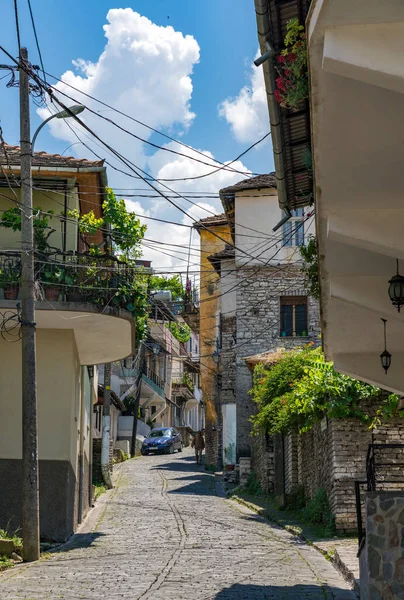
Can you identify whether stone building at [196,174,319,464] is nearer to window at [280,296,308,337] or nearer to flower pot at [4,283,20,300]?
window at [280,296,308,337]

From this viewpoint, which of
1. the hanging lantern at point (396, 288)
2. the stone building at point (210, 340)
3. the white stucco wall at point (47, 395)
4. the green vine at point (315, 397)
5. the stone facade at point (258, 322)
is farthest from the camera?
the stone building at point (210, 340)

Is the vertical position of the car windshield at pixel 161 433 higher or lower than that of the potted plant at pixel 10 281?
lower

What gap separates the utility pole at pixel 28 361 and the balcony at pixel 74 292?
1.29 meters

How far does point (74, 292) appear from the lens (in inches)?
641

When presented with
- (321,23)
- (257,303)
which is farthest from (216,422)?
(321,23)

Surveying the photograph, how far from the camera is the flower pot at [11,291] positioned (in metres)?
16.0

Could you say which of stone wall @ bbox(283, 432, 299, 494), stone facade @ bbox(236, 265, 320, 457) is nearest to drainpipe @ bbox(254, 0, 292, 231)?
stone wall @ bbox(283, 432, 299, 494)

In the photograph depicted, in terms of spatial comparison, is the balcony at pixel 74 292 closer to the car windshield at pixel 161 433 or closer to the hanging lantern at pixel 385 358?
the hanging lantern at pixel 385 358

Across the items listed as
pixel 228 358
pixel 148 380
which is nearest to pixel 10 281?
pixel 228 358

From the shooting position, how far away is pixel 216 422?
1635 inches

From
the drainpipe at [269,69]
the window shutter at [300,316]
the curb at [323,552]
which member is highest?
the drainpipe at [269,69]

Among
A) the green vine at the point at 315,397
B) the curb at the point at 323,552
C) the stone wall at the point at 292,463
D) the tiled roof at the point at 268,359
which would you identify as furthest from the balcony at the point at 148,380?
the green vine at the point at 315,397

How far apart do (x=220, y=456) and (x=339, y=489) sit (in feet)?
72.2

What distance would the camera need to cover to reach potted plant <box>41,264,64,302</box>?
16077 millimetres
